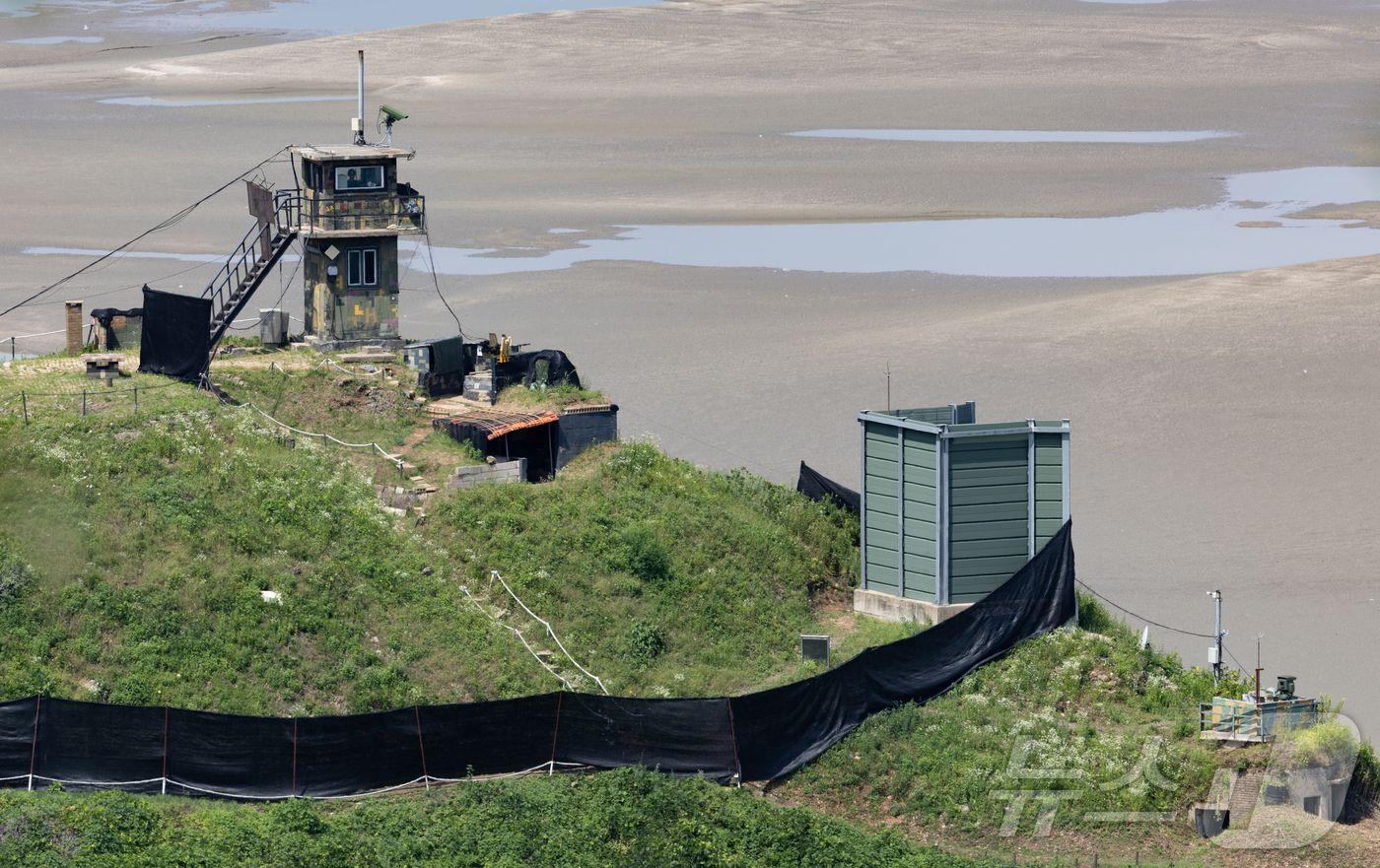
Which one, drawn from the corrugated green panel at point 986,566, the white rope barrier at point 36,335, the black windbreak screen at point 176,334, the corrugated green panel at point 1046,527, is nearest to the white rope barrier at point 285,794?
the corrugated green panel at point 986,566

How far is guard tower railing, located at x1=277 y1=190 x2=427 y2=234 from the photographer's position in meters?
47.6

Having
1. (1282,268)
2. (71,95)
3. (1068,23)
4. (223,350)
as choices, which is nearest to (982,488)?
(223,350)

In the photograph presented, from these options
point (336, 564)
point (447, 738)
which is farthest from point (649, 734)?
point (336, 564)

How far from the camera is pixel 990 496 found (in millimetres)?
39000

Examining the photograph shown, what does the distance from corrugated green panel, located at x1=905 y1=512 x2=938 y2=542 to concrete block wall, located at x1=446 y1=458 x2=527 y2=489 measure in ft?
26.8

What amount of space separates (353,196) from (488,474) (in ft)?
29.9

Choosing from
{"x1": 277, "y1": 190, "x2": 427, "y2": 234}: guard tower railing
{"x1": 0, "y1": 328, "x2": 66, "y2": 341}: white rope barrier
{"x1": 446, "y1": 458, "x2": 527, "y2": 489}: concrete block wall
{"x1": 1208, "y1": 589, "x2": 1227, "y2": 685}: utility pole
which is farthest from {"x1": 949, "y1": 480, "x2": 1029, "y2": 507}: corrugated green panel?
{"x1": 0, "y1": 328, "x2": 66, "y2": 341}: white rope barrier

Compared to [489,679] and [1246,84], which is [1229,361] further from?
[1246,84]

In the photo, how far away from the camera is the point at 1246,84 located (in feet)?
370

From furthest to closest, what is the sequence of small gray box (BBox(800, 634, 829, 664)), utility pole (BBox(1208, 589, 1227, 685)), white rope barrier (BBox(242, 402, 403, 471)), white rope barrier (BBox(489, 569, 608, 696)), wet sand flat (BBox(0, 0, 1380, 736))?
wet sand flat (BBox(0, 0, 1380, 736))
white rope barrier (BBox(242, 402, 403, 471))
small gray box (BBox(800, 634, 829, 664))
white rope barrier (BBox(489, 569, 608, 696))
utility pole (BBox(1208, 589, 1227, 685))

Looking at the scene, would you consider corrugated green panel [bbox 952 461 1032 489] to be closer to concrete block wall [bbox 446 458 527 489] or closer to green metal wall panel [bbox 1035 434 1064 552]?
green metal wall panel [bbox 1035 434 1064 552]

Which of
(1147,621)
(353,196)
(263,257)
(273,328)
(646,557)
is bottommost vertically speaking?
(1147,621)

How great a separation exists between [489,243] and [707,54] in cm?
4544

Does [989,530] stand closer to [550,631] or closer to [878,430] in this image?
[878,430]
